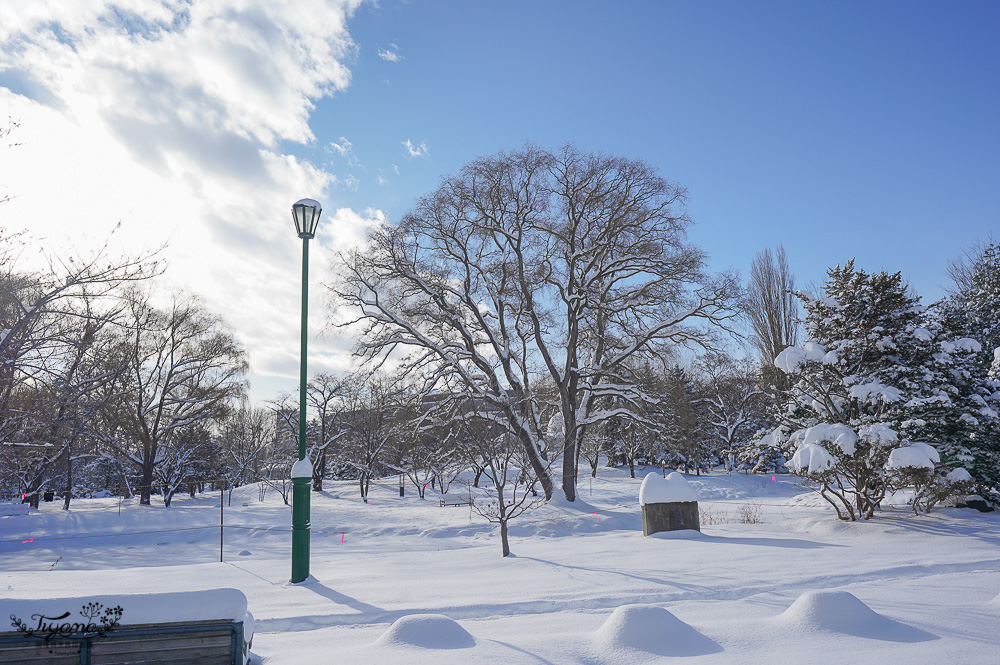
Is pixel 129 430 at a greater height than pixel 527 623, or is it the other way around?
pixel 129 430

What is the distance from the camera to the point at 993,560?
7980 mm

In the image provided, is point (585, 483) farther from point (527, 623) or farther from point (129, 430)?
point (527, 623)

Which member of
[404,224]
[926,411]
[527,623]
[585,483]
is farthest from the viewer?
[585,483]

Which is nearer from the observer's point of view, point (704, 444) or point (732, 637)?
point (732, 637)

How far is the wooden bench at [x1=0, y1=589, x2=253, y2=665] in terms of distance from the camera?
3.48 m

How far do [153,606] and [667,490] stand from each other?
974 cm

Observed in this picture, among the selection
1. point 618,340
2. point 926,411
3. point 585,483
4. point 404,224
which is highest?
point 404,224

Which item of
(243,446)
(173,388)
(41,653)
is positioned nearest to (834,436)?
(41,653)

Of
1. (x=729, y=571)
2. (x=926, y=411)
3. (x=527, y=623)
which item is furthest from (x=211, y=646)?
(x=926, y=411)

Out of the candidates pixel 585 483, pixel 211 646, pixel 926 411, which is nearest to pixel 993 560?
pixel 926 411

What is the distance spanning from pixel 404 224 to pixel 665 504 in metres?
13.6

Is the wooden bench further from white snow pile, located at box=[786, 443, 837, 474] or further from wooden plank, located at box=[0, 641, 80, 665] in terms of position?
white snow pile, located at box=[786, 443, 837, 474]

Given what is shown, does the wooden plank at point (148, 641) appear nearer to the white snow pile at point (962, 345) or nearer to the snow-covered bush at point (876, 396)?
the snow-covered bush at point (876, 396)

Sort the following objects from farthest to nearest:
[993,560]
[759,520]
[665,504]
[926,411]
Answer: [759,520] < [926,411] < [665,504] < [993,560]
